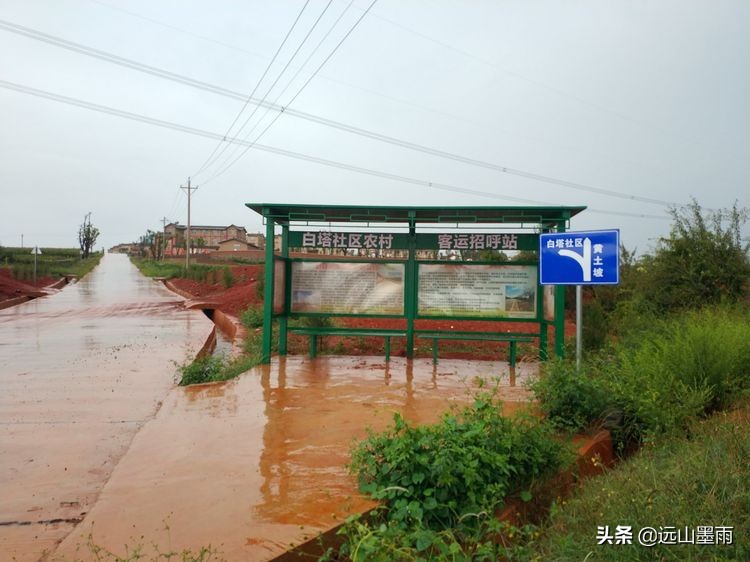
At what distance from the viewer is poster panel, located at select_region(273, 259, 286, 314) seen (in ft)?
30.0

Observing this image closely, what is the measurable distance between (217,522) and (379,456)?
117cm

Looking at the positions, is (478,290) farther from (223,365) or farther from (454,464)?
(454,464)

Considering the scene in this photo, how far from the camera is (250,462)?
4430 millimetres

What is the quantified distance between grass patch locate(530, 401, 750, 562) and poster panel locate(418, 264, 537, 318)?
5.32 meters

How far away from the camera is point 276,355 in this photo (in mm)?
10242

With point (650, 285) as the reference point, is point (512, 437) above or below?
below

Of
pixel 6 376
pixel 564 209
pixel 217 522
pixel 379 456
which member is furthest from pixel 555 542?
pixel 6 376

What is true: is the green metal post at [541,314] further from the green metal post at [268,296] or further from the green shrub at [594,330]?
the green metal post at [268,296]

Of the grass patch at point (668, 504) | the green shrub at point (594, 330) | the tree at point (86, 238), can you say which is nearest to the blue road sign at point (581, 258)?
the grass patch at point (668, 504)

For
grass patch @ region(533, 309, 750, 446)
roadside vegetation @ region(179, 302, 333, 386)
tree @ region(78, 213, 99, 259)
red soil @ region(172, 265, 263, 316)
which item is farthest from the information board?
tree @ region(78, 213, 99, 259)

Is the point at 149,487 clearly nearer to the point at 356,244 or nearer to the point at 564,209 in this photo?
the point at 356,244

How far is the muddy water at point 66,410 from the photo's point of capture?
365 cm

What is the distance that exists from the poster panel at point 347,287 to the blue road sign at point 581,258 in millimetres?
3070

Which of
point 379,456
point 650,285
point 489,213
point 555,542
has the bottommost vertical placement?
point 555,542
